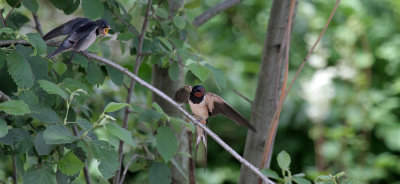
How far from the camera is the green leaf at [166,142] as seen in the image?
1.38 metres

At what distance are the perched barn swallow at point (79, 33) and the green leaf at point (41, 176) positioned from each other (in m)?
0.31

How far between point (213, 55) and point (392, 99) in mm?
1454

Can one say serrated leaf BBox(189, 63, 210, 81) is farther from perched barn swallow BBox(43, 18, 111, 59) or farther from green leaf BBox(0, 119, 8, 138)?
green leaf BBox(0, 119, 8, 138)

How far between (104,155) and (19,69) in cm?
28

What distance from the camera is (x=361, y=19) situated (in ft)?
13.4

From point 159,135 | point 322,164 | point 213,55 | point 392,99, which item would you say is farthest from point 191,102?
point 392,99

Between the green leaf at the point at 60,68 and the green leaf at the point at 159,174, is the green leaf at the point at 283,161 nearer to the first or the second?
the green leaf at the point at 159,174

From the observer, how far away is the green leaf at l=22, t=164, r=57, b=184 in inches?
43.0

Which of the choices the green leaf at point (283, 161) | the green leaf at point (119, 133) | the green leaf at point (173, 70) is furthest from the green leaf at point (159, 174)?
the green leaf at point (119, 133)

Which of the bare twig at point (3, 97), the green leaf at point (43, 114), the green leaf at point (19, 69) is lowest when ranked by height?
the bare twig at point (3, 97)

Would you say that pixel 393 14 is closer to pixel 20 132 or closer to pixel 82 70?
pixel 82 70

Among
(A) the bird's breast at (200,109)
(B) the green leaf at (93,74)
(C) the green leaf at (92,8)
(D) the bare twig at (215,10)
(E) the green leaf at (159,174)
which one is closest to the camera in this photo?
(C) the green leaf at (92,8)

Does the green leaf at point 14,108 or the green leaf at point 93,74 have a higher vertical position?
the green leaf at point 93,74

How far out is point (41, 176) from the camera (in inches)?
43.4
